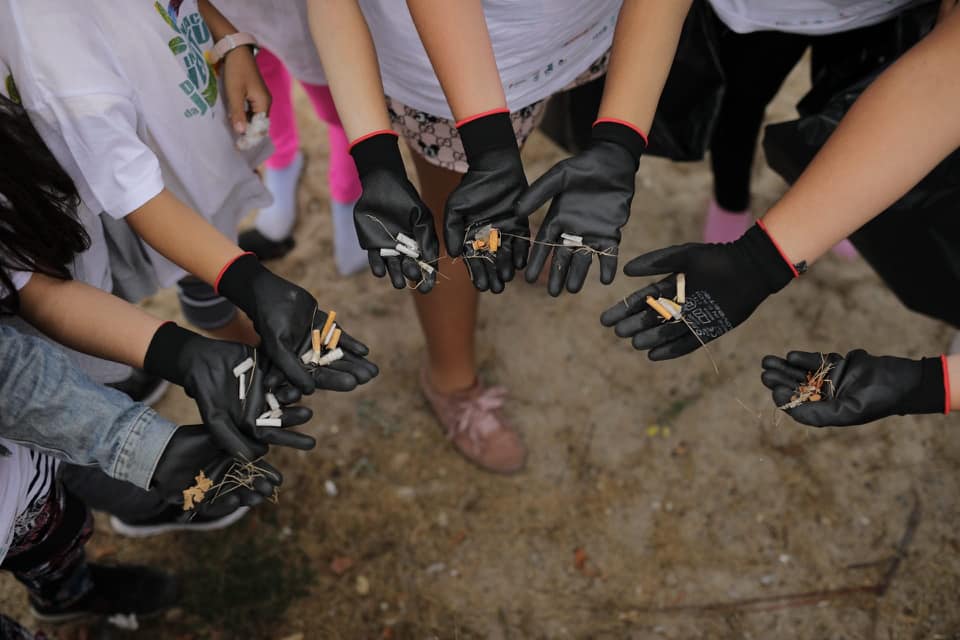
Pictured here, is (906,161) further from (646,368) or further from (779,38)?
(646,368)

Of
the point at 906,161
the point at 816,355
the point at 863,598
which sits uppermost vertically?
the point at 906,161

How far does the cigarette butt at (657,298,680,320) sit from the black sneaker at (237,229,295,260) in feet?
5.84

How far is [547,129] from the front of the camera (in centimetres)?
247

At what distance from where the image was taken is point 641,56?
5.12 ft

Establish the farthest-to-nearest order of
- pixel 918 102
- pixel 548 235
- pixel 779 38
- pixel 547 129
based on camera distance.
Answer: pixel 547 129 < pixel 779 38 < pixel 548 235 < pixel 918 102

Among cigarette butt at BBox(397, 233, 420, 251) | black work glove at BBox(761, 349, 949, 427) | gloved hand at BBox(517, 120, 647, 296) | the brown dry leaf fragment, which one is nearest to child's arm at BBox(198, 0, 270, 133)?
cigarette butt at BBox(397, 233, 420, 251)

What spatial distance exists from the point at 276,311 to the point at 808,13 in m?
1.48

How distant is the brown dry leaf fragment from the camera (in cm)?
213

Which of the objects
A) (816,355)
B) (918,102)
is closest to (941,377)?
(816,355)

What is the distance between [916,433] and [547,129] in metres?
1.63

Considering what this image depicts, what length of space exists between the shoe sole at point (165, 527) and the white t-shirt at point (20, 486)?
2.25ft

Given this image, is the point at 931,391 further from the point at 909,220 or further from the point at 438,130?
the point at 438,130

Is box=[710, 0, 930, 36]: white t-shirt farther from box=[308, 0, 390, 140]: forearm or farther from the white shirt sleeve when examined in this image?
the white shirt sleeve

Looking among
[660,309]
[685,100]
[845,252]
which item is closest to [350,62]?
[660,309]
